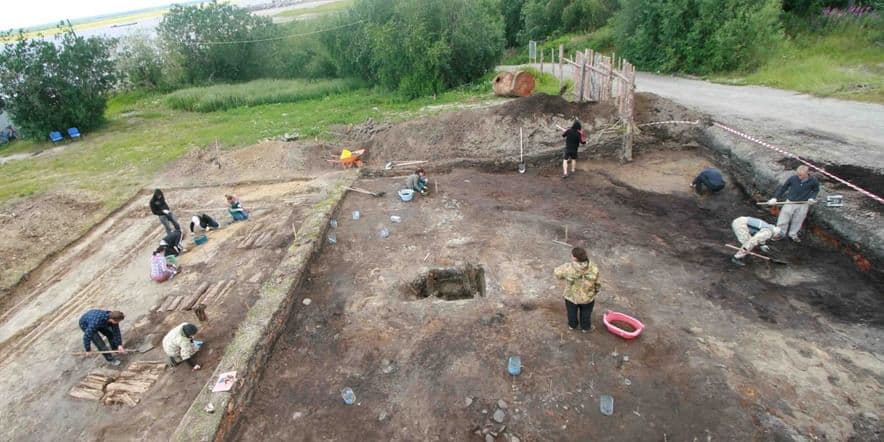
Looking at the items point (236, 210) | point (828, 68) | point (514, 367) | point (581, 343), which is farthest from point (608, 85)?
point (236, 210)

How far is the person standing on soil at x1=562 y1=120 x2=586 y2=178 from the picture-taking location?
10913 mm

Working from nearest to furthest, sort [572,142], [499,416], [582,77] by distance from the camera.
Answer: [499,416] → [572,142] → [582,77]

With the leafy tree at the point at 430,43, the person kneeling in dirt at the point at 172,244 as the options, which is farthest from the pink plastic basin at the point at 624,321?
the leafy tree at the point at 430,43

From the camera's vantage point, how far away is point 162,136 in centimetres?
2072

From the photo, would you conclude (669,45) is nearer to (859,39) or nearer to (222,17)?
(859,39)

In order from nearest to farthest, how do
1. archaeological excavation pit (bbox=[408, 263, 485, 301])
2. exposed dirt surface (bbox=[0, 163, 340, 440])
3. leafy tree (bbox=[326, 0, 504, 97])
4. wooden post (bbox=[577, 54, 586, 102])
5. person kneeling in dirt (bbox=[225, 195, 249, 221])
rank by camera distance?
exposed dirt surface (bbox=[0, 163, 340, 440]) < archaeological excavation pit (bbox=[408, 263, 485, 301]) < person kneeling in dirt (bbox=[225, 195, 249, 221]) < wooden post (bbox=[577, 54, 586, 102]) < leafy tree (bbox=[326, 0, 504, 97])

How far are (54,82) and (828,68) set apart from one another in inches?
1303

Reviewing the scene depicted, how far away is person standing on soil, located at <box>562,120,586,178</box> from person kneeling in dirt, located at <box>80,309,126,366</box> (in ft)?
31.5

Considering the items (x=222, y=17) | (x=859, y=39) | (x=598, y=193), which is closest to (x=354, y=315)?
(x=598, y=193)

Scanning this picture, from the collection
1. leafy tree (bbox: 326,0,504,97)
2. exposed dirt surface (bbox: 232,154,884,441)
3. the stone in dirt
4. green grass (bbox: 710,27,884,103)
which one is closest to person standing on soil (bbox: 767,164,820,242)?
exposed dirt surface (bbox: 232,154,884,441)

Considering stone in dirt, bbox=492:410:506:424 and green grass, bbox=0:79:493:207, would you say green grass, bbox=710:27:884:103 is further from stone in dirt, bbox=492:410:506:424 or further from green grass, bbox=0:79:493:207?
stone in dirt, bbox=492:410:506:424

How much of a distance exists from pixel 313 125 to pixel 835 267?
54.6ft

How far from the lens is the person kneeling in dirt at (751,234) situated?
7320mm

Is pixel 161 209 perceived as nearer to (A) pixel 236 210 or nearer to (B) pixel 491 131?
(A) pixel 236 210
